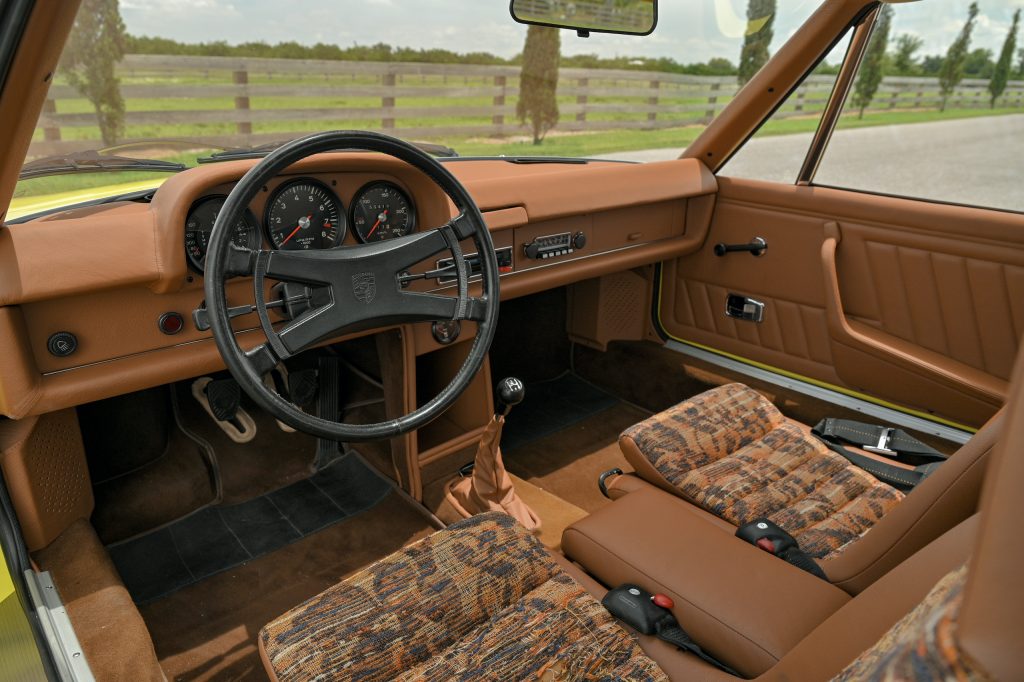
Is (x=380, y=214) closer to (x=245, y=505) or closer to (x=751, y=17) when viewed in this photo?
(x=245, y=505)

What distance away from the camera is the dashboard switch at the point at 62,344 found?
5.56ft

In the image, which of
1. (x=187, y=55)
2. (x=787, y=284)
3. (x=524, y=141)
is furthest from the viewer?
(x=187, y=55)

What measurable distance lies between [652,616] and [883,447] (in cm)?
137

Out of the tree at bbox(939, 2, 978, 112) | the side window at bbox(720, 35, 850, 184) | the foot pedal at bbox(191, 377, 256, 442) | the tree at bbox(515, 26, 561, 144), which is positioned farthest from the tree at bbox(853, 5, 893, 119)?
the tree at bbox(515, 26, 561, 144)

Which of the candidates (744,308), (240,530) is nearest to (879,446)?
(744,308)

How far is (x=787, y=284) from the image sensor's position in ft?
9.37

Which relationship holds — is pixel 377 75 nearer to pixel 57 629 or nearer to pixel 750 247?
pixel 750 247

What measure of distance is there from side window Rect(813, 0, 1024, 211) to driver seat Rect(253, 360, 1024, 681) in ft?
9.82

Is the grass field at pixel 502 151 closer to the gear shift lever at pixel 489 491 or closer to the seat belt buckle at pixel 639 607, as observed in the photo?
the gear shift lever at pixel 489 491

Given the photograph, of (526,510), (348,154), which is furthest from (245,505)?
(348,154)

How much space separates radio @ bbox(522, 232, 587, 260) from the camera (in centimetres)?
264

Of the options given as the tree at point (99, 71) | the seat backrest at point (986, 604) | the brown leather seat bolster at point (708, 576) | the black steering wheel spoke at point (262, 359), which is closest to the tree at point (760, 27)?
the brown leather seat bolster at point (708, 576)

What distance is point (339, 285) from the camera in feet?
5.40

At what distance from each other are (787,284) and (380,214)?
1.68 metres
